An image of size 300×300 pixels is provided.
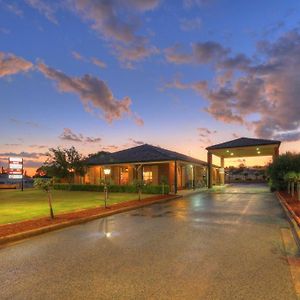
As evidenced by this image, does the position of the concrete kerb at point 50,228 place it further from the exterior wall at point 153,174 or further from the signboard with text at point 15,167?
the signboard with text at point 15,167

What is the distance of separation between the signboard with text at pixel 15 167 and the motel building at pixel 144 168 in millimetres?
7336

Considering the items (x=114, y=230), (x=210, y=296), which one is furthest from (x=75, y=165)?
(x=210, y=296)

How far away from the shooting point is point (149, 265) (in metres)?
6.36

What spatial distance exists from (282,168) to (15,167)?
30.2 metres

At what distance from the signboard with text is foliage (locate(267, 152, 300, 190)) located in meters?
28.8

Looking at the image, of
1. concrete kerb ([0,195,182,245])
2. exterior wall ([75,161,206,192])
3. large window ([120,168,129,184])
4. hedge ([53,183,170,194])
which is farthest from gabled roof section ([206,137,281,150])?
concrete kerb ([0,195,182,245])

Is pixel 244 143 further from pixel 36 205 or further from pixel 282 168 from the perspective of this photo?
pixel 36 205

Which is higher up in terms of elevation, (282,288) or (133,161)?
(133,161)

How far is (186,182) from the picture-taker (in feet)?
136

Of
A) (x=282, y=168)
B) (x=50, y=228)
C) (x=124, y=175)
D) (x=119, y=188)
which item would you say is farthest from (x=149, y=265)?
(x=124, y=175)

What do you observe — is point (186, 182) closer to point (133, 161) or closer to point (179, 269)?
point (133, 161)

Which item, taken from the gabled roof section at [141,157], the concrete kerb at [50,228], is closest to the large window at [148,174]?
the gabled roof section at [141,157]

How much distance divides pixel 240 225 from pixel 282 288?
6.54 m

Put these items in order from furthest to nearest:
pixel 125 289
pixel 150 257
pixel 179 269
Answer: pixel 150 257 → pixel 179 269 → pixel 125 289
